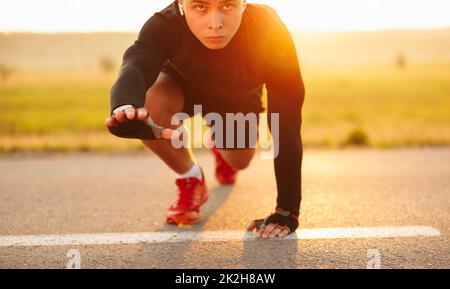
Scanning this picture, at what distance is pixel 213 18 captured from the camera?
2814 mm

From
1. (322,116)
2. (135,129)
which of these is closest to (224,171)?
(135,129)

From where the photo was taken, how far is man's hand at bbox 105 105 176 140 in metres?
2.14

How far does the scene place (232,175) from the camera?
16.0 ft

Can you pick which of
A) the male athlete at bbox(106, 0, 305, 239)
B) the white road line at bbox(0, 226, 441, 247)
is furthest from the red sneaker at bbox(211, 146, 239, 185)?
the white road line at bbox(0, 226, 441, 247)

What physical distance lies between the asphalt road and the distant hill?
270 ft

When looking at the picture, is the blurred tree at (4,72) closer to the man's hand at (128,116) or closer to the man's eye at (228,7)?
the man's eye at (228,7)

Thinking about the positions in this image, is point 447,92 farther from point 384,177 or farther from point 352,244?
point 352,244

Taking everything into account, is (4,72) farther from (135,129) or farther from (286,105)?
(135,129)

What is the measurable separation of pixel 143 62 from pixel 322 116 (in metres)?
15.2

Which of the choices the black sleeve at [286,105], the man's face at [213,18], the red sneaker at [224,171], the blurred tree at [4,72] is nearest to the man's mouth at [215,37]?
the man's face at [213,18]

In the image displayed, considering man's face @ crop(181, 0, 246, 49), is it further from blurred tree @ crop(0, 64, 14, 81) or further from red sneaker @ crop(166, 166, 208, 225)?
blurred tree @ crop(0, 64, 14, 81)

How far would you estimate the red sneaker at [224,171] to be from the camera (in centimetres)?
485
